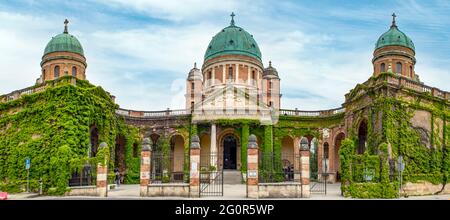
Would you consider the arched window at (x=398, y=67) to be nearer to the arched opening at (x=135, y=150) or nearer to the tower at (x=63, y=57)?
the arched opening at (x=135, y=150)

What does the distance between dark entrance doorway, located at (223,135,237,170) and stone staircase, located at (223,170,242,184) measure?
258 centimetres

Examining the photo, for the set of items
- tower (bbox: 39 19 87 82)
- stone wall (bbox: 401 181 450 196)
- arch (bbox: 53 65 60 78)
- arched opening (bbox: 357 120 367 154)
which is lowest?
stone wall (bbox: 401 181 450 196)

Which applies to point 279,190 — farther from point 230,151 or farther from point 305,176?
point 230,151

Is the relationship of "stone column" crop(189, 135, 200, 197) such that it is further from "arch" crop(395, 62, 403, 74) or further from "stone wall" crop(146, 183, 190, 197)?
"arch" crop(395, 62, 403, 74)

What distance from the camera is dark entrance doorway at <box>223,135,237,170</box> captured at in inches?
1629

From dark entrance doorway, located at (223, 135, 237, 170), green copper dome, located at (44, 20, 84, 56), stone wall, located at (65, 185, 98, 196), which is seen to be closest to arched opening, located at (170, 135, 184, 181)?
dark entrance doorway, located at (223, 135, 237, 170)

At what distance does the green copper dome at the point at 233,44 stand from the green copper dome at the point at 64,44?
14978 mm

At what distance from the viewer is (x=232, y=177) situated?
122 ft

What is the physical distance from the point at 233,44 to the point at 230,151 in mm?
13183

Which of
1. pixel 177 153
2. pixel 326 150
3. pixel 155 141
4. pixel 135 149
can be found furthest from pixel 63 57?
pixel 326 150

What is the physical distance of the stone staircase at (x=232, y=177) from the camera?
36134mm
